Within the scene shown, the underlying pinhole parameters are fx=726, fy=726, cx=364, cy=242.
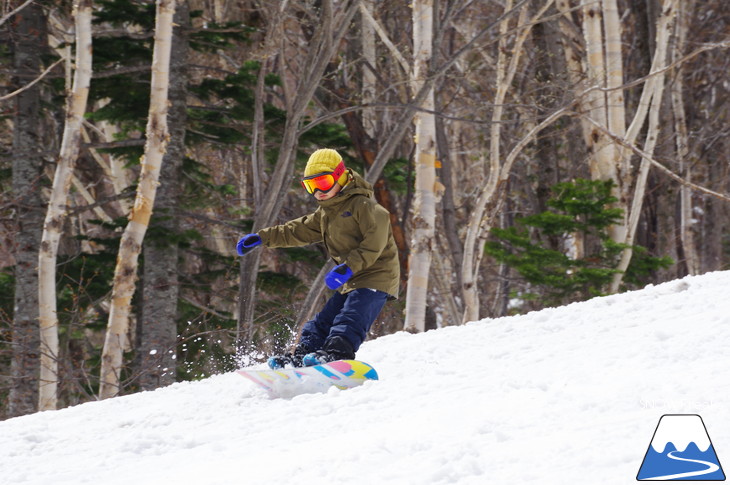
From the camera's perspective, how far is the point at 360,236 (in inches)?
193

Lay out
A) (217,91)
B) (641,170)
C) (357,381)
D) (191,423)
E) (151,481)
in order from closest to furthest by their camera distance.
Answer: (151,481) → (191,423) → (357,381) → (217,91) → (641,170)

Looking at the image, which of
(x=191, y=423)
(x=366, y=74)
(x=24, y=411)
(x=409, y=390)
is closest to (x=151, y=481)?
(x=191, y=423)

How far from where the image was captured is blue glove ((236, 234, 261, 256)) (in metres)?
5.07

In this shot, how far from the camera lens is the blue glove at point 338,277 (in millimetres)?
4457

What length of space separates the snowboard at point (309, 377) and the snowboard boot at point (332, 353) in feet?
0.32

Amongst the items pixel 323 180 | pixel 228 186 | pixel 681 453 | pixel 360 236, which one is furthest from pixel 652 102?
pixel 681 453

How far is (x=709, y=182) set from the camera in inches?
655

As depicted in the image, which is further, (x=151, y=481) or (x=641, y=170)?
(x=641, y=170)

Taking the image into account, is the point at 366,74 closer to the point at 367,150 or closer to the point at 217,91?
the point at 367,150

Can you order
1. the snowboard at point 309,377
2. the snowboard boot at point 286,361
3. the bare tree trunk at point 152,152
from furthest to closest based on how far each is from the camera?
1. the bare tree trunk at point 152,152
2. the snowboard boot at point 286,361
3. the snowboard at point 309,377

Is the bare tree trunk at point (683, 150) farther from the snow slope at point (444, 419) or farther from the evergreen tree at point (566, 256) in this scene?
the snow slope at point (444, 419)

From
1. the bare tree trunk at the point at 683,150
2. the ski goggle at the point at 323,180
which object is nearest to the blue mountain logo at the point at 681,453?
the ski goggle at the point at 323,180

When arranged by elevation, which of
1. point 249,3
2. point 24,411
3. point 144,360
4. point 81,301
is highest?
point 249,3

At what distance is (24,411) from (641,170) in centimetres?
923
